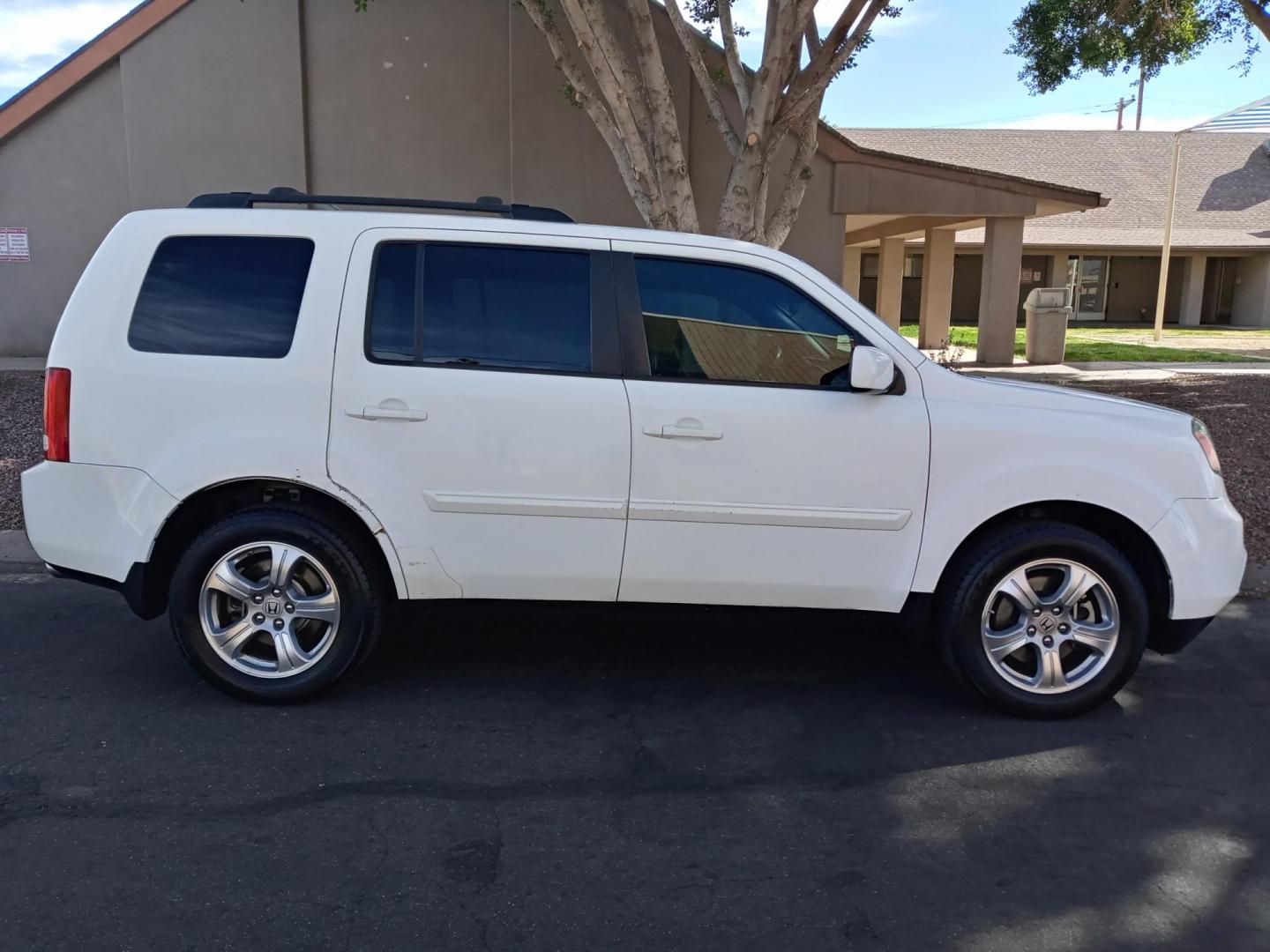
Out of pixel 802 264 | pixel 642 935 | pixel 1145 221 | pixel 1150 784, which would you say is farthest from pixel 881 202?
pixel 1145 221

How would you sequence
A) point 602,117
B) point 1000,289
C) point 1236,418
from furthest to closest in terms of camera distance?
point 1000,289 → point 1236,418 → point 602,117

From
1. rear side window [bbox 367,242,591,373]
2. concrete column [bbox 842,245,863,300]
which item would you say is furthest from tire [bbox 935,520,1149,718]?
concrete column [bbox 842,245,863,300]

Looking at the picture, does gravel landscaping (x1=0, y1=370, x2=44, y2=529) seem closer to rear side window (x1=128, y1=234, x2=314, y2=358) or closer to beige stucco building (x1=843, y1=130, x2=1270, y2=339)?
rear side window (x1=128, y1=234, x2=314, y2=358)

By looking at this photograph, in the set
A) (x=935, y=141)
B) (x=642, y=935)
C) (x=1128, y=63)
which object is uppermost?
(x=935, y=141)

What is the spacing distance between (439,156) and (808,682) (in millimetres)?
11914

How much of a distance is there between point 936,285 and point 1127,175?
15.4 m

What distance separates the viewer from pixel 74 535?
4355 millimetres

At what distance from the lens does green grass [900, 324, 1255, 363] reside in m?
18.2

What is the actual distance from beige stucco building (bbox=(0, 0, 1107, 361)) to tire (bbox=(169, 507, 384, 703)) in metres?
11.1

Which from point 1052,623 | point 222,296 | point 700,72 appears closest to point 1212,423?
point 700,72

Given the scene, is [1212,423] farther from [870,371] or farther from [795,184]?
[870,371]

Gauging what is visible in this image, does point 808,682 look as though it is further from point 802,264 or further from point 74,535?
point 74,535

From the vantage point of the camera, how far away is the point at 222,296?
172 inches

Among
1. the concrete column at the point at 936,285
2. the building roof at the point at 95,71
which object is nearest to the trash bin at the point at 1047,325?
the concrete column at the point at 936,285
